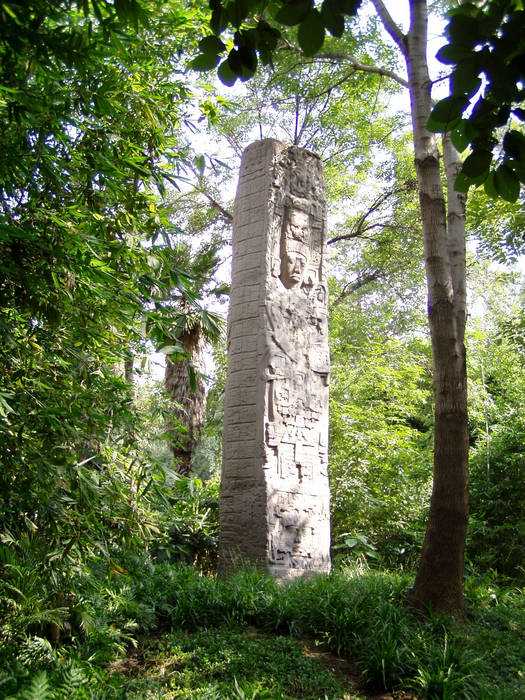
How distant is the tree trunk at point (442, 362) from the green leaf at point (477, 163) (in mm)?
2805

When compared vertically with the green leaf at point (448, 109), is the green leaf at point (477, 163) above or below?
below

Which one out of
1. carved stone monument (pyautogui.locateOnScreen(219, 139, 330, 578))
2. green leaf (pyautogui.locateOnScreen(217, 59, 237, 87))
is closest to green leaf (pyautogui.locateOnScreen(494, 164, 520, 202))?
green leaf (pyautogui.locateOnScreen(217, 59, 237, 87))

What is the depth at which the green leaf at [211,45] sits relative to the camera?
5.41 ft

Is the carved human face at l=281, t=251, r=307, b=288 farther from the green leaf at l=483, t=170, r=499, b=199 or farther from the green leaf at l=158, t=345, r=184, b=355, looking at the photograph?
the green leaf at l=483, t=170, r=499, b=199

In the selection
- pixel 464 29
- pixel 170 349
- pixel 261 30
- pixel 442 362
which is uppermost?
pixel 261 30

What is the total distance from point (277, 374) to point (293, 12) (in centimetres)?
484

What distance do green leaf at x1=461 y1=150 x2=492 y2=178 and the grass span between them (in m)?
2.23

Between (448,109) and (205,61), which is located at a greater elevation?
(205,61)

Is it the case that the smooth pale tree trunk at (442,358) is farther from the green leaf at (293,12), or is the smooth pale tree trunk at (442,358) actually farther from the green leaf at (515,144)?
the green leaf at (293,12)

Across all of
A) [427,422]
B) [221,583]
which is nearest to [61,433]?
[221,583]

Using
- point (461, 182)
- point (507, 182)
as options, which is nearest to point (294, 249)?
point (461, 182)

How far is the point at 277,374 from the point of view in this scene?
6203 millimetres

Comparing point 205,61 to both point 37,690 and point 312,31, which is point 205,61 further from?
point 37,690

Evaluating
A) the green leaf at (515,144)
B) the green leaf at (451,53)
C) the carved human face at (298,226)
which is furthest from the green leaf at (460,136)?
the carved human face at (298,226)
